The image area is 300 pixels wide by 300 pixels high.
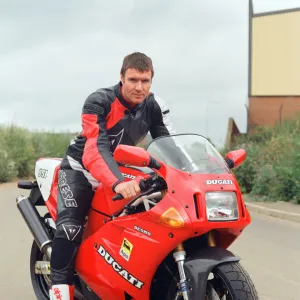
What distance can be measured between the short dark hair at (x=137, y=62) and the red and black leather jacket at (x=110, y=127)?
9.5 inches

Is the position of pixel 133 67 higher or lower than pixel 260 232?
higher

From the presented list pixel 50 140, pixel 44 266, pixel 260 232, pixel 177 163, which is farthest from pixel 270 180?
pixel 50 140

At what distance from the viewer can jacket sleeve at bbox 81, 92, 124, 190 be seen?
11.8 feet

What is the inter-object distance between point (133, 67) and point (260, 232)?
5008 millimetres

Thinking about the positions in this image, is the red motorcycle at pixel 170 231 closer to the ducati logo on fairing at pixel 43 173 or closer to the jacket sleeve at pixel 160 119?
the jacket sleeve at pixel 160 119

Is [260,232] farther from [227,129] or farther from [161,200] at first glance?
[227,129]

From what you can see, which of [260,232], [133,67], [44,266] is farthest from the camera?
[260,232]

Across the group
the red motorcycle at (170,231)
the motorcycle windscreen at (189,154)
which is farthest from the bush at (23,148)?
the motorcycle windscreen at (189,154)

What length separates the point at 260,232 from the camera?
321 inches

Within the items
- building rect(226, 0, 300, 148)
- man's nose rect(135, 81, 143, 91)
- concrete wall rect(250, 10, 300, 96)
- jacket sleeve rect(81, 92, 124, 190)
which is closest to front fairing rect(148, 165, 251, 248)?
jacket sleeve rect(81, 92, 124, 190)

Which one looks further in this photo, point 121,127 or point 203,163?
point 121,127

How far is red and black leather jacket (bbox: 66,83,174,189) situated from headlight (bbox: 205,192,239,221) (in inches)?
25.6

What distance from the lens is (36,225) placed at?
14.8ft

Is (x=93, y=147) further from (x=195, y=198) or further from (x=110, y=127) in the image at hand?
(x=195, y=198)
